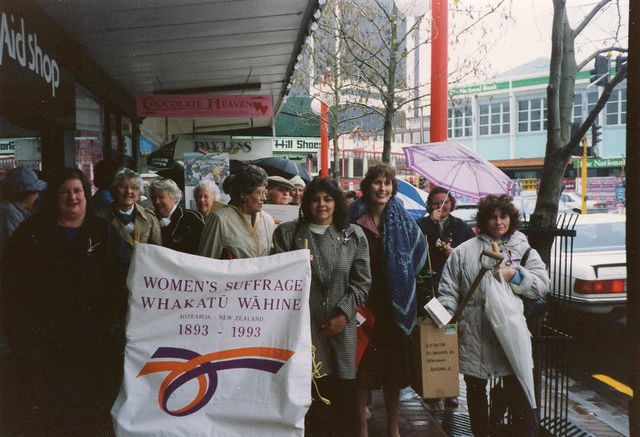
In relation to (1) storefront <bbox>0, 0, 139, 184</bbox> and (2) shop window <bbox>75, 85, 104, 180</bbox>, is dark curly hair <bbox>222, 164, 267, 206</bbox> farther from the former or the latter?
(2) shop window <bbox>75, 85, 104, 180</bbox>

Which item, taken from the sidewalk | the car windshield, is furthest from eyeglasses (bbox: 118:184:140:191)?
the car windshield

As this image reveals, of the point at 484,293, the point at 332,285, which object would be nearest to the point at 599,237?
the point at 484,293

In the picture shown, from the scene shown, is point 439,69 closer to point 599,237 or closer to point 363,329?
point 599,237

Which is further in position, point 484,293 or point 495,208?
point 495,208

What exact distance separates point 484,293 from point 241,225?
182 cm

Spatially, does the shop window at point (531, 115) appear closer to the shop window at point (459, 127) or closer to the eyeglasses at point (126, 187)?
the shop window at point (459, 127)

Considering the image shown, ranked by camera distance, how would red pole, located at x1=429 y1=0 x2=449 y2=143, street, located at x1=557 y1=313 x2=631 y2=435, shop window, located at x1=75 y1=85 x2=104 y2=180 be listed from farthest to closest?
red pole, located at x1=429 y1=0 x2=449 y2=143 → shop window, located at x1=75 y1=85 x2=104 y2=180 → street, located at x1=557 y1=313 x2=631 y2=435

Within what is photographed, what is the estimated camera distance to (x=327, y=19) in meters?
16.8

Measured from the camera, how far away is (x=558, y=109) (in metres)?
5.12

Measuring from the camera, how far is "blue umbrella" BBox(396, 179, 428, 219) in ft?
34.3

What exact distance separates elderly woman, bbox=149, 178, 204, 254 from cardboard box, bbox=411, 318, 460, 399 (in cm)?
220

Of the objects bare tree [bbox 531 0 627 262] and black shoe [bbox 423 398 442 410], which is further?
black shoe [bbox 423 398 442 410]

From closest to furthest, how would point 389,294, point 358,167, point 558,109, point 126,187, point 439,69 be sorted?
point 389,294 < point 558,109 < point 126,187 < point 439,69 < point 358,167

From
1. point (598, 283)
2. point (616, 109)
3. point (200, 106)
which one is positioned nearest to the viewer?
point (598, 283)
